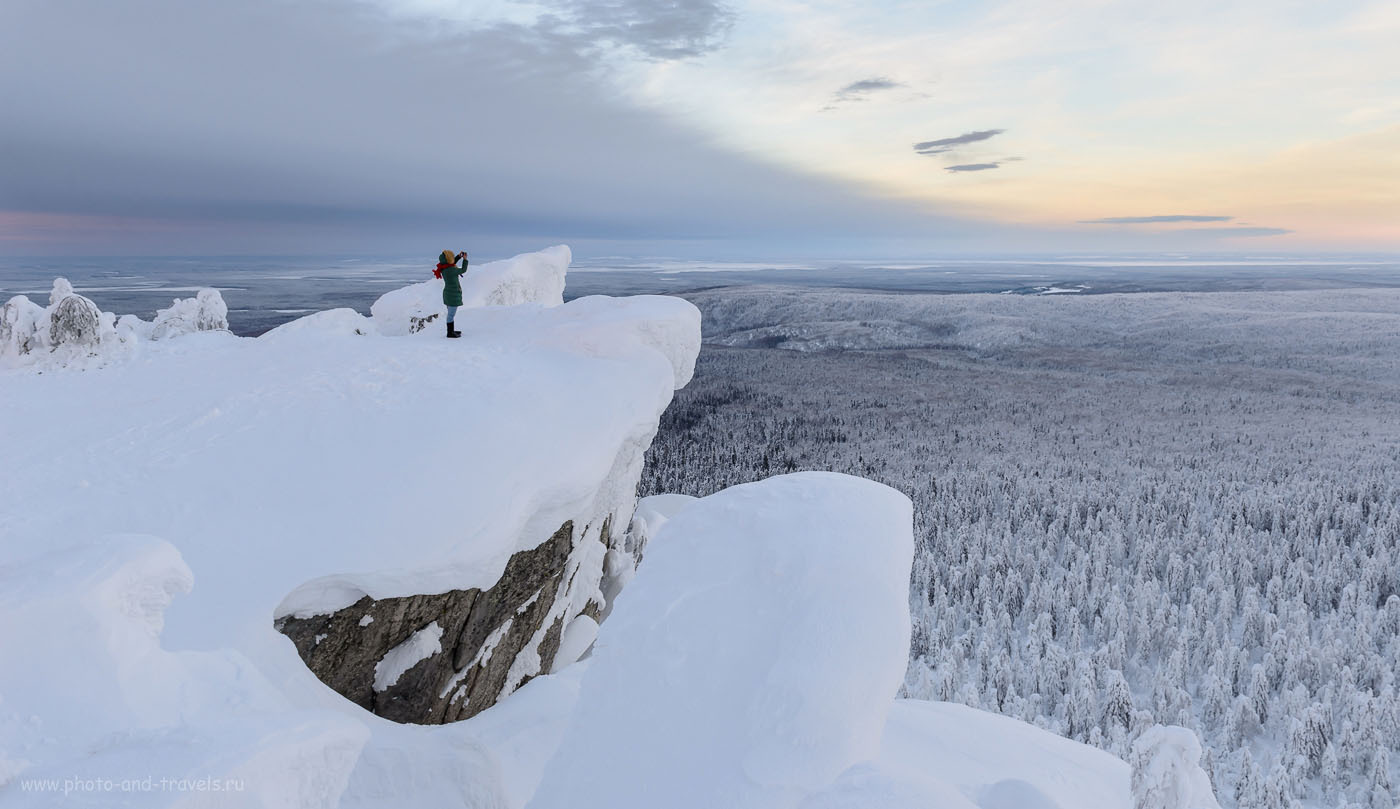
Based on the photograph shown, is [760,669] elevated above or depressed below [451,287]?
below

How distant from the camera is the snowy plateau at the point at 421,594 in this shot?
3822 millimetres

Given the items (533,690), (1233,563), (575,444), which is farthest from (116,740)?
(1233,563)

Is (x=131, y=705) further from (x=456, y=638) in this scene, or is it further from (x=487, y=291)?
(x=487, y=291)

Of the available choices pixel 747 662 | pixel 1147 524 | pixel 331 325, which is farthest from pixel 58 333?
pixel 1147 524

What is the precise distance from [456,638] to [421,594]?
1.23 meters

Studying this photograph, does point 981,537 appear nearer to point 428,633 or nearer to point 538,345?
point 538,345

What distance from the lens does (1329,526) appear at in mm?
22016

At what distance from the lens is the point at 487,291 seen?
19.2 meters

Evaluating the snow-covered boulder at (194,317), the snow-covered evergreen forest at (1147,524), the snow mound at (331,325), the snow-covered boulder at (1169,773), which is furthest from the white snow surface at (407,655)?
the snow-covered boulder at (194,317)

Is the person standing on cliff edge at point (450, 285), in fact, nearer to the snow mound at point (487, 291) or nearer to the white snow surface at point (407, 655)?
the snow mound at point (487, 291)

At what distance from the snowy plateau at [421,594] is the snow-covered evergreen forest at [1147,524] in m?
6.44

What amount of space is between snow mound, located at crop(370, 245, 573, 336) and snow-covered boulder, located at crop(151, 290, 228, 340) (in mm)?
3357

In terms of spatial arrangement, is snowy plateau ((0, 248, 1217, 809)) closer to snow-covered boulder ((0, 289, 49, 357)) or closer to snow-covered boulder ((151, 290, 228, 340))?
snow-covered boulder ((0, 289, 49, 357))

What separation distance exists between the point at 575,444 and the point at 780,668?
5.47m
